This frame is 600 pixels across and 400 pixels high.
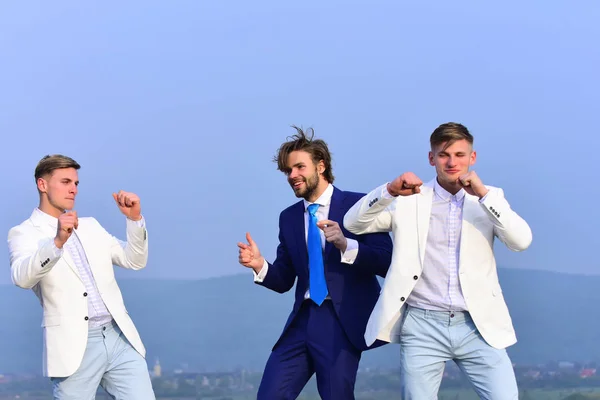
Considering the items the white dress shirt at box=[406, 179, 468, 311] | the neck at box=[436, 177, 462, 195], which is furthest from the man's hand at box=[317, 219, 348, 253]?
the neck at box=[436, 177, 462, 195]

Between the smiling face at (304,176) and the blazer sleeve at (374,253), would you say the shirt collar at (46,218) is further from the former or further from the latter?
the blazer sleeve at (374,253)

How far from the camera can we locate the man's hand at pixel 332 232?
3822 millimetres

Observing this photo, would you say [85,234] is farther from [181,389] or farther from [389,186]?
[181,389]

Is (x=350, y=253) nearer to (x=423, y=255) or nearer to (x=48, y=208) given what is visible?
(x=423, y=255)

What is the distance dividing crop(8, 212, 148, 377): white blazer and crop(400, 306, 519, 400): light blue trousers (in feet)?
4.07

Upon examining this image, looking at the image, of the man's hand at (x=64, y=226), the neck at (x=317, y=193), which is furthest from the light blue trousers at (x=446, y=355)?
the man's hand at (x=64, y=226)

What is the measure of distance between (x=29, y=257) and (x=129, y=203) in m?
0.48

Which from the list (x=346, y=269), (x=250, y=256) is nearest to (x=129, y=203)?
(x=250, y=256)

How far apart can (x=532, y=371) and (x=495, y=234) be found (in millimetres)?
3051

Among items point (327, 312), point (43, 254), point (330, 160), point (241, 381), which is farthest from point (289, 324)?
point (241, 381)

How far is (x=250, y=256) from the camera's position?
13.7ft

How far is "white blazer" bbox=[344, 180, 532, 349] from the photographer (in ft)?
12.0

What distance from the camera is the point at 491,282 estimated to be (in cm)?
369

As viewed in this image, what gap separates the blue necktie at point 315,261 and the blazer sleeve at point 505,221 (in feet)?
2.73
